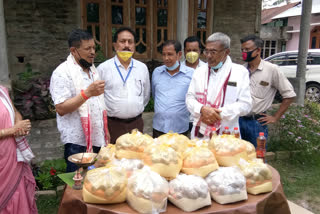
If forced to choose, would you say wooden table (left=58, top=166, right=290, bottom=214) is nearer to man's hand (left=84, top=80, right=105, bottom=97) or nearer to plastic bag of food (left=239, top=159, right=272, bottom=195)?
plastic bag of food (left=239, top=159, right=272, bottom=195)

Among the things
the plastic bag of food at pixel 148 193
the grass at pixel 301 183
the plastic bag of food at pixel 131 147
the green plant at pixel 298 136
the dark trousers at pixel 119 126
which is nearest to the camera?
the plastic bag of food at pixel 148 193

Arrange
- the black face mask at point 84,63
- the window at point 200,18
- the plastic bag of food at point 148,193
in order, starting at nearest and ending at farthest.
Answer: the plastic bag of food at point 148,193 < the black face mask at point 84,63 < the window at point 200,18

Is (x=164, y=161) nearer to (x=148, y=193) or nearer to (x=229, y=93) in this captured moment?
(x=148, y=193)

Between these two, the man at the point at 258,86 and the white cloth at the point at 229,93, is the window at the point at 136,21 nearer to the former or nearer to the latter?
the man at the point at 258,86

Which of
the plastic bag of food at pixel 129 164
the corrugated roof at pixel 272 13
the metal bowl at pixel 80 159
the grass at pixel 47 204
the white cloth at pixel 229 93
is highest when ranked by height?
the corrugated roof at pixel 272 13

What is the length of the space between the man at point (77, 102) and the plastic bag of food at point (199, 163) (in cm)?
111

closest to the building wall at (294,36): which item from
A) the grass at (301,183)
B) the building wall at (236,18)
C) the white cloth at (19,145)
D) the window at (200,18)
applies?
the building wall at (236,18)

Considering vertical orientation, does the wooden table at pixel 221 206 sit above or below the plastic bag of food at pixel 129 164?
below

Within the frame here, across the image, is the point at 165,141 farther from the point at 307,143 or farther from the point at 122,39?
the point at 307,143

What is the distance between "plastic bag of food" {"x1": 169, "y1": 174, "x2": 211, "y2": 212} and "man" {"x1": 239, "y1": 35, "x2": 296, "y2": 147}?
202 cm

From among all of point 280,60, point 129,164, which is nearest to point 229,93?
point 129,164

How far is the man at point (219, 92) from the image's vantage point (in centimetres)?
272

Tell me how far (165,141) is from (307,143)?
4.20 meters

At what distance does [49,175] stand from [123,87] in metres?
1.90
